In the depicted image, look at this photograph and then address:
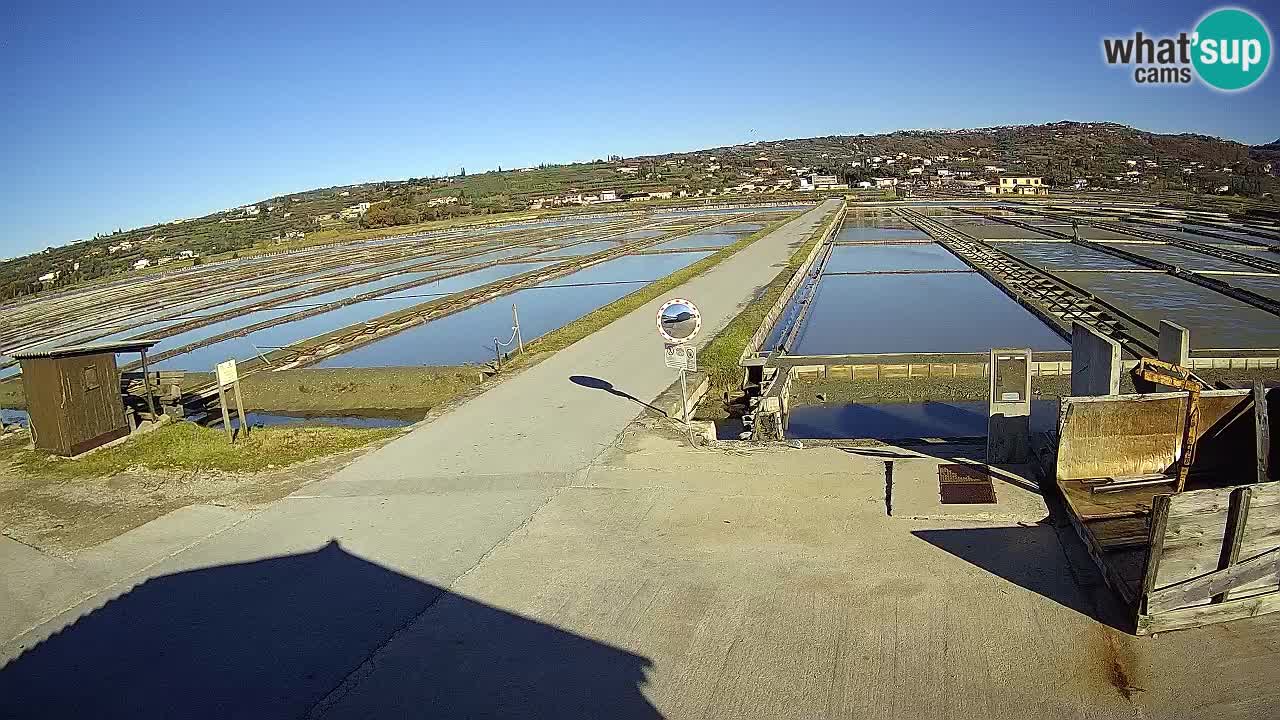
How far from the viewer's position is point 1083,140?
612 ft

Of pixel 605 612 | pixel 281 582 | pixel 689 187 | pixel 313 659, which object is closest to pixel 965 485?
pixel 605 612

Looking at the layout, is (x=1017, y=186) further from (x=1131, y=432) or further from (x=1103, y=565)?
(x=1103, y=565)

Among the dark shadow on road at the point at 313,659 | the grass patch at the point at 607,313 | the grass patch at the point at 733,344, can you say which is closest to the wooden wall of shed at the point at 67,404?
the dark shadow on road at the point at 313,659

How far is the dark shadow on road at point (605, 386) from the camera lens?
1043cm

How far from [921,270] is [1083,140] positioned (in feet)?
610

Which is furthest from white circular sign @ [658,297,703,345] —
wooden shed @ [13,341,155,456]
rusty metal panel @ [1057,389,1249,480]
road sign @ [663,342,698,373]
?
wooden shed @ [13,341,155,456]

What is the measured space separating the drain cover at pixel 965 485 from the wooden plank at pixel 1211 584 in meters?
1.92

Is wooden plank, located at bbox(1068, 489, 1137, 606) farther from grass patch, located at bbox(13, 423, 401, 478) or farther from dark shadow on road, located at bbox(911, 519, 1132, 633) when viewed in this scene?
grass patch, located at bbox(13, 423, 401, 478)

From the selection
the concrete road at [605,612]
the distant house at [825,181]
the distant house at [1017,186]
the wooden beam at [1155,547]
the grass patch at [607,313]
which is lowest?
the distant house at [1017,186]

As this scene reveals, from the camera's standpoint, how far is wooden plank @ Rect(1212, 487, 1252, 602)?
4723mm

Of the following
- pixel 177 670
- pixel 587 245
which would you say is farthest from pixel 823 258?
pixel 177 670

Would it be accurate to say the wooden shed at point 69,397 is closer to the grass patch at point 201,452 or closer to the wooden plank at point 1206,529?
the grass patch at point 201,452

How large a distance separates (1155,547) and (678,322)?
Answer: 5.71 metres

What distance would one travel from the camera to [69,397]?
1042 cm
